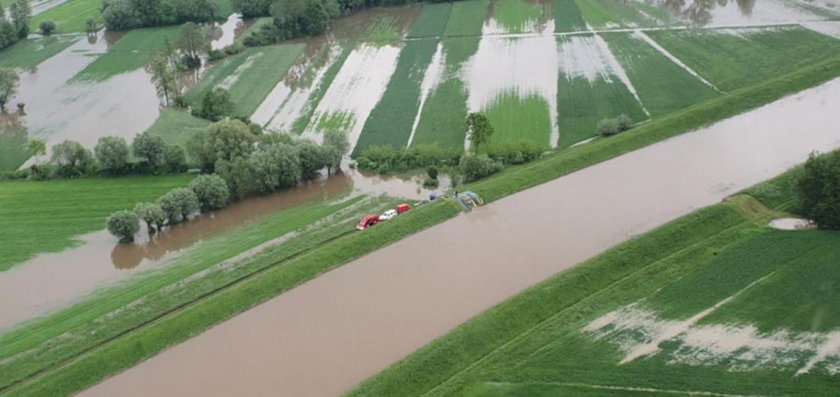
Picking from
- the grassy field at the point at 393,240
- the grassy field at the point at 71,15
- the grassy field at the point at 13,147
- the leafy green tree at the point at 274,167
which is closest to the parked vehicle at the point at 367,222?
the grassy field at the point at 393,240

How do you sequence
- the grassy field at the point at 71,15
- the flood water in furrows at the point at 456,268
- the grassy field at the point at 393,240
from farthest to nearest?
the grassy field at the point at 71,15 → the flood water in furrows at the point at 456,268 → the grassy field at the point at 393,240

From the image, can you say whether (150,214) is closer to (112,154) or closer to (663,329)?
(112,154)

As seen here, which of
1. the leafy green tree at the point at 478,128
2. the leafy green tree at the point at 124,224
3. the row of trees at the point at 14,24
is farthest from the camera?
the row of trees at the point at 14,24

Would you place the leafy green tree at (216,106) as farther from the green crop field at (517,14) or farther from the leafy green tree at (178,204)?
the green crop field at (517,14)

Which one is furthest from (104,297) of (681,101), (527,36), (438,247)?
(527,36)

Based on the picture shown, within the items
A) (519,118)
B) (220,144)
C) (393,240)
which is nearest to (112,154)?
(220,144)

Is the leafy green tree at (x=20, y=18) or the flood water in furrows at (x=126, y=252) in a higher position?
the leafy green tree at (x=20, y=18)

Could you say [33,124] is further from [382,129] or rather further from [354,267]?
[354,267]
